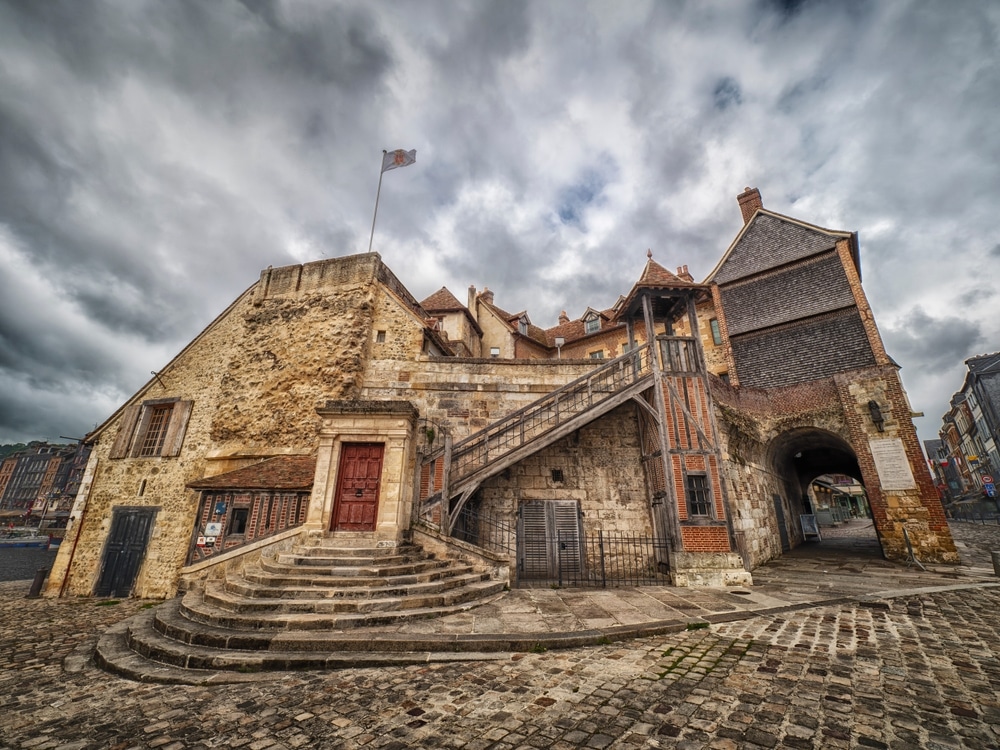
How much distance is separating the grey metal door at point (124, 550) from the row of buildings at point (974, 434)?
154ft

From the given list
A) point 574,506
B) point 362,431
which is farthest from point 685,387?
point 362,431

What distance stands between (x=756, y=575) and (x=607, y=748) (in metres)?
9.72

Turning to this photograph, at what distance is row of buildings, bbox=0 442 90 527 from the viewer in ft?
164

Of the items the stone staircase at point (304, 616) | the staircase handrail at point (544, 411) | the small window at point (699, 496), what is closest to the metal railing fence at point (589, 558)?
the small window at point (699, 496)

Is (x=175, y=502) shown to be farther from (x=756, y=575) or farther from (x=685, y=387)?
(x=756, y=575)

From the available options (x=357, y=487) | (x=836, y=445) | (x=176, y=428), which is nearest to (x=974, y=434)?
(x=836, y=445)

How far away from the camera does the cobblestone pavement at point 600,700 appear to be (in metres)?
3.00

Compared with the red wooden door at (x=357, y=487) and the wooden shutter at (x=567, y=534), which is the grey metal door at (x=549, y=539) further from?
the red wooden door at (x=357, y=487)

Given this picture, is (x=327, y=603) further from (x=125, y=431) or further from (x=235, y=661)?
(x=125, y=431)

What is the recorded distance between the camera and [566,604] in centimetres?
683

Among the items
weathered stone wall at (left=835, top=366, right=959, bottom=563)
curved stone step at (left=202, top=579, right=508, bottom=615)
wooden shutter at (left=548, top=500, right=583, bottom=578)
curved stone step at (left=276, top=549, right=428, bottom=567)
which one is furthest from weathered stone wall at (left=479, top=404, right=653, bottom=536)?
weathered stone wall at (left=835, top=366, right=959, bottom=563)

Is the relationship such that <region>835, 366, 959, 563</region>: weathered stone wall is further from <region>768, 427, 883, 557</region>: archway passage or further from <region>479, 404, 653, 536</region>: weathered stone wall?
<region>479, 404, 653, 536</region>: weathered stone wall

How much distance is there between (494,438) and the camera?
10969 millimetres

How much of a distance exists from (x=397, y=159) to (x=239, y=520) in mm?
15090
